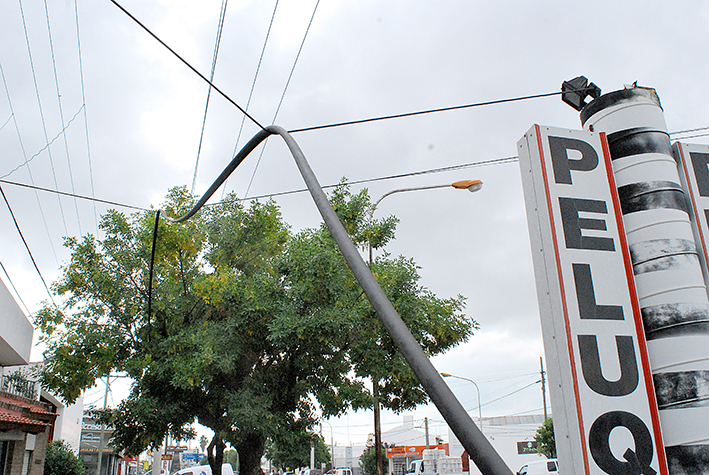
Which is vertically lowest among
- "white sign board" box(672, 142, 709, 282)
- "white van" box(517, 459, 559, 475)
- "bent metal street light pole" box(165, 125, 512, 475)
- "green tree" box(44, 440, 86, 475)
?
"white van" box(517, 459, 559, 475)

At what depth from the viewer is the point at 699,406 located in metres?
3.32

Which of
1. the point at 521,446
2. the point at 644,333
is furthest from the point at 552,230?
the point at 521,446

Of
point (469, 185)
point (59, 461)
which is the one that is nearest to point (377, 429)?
point (469, 185)

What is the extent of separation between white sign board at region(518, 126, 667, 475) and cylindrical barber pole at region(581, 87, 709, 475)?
159 millimetres

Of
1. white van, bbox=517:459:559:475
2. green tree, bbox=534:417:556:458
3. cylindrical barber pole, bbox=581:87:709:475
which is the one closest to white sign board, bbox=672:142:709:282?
cylindrical barber pole, bbox=581:87:709:475

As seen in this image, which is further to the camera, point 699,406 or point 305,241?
point 305,241

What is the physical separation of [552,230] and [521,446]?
5705 cm

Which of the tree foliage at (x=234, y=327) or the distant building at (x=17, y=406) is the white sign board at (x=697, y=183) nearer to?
the tree foliage at (x=234, y=327)

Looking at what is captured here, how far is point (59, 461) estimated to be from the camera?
25.4 metres

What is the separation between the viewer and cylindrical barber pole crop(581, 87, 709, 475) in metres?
3.33

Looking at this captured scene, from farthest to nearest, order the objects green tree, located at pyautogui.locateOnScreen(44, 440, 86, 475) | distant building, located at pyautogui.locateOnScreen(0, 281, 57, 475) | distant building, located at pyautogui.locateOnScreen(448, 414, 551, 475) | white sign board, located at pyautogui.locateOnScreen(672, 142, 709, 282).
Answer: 1. distant building, located at pyautogui.locateOnScreen(448, 414, 551, 475)
2. green tree, located at pyautogui.locateOnScreen(44, 440, 86, 475)
3. distant building, located at pyautogui.locateOnScreen(0, 281, 57, 475)
4. white sign board, located at pyautogui.locateOnScreen(672, 142, 709, 282)

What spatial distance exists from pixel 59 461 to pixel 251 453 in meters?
14.8

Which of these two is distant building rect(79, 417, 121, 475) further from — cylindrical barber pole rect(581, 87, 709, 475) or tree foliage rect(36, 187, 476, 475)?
cylindrical barber pole rect(581, 87, 709, 475)

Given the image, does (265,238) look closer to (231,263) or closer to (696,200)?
(231,263)
